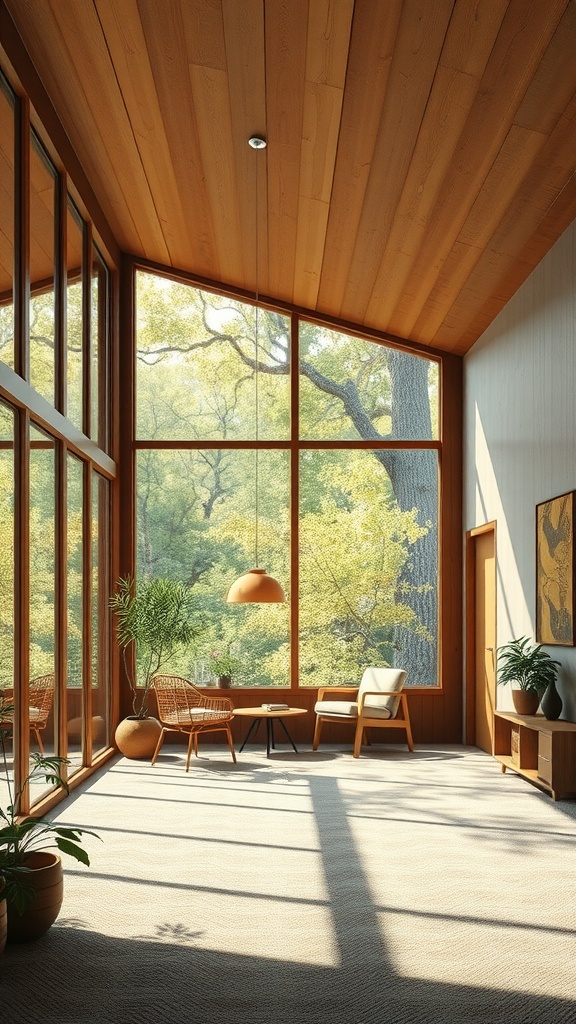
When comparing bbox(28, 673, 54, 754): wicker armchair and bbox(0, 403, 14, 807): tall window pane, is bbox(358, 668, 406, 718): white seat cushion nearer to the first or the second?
bbox(28, 673, 54, 754): wicker armchair

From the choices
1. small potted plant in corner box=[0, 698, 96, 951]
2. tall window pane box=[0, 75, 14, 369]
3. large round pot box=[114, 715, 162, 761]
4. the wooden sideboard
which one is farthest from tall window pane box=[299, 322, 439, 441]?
small potted plant in corner box=[0, 698, 96, 951]

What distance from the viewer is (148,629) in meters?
8.66

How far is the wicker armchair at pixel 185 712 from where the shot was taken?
26.2ft

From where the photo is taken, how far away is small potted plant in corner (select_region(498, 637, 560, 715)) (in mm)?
6797

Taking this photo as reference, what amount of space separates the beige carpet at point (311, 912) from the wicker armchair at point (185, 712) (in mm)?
1166

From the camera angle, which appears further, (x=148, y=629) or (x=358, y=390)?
(x=358, y=390)

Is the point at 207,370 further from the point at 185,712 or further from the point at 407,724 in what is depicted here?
the point at 407,724

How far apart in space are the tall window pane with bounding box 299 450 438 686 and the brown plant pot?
98.4 inches

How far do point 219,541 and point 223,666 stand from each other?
1201 mm

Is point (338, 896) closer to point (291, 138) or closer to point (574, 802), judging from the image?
point (574, 802)

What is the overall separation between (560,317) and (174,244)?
3937mm

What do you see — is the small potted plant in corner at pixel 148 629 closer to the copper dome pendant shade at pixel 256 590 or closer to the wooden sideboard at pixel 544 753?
the copper dome pendant shade at pixel 256 590

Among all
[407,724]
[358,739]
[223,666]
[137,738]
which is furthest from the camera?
[223,666]

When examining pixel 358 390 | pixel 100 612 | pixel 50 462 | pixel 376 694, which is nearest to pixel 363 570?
pixel 376 694
